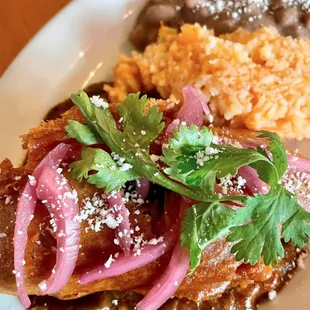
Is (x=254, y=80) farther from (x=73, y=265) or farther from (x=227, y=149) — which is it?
(x=73, y=265)

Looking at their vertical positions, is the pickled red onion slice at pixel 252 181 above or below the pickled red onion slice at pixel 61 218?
below

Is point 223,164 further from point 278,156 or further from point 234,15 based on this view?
point 234,15

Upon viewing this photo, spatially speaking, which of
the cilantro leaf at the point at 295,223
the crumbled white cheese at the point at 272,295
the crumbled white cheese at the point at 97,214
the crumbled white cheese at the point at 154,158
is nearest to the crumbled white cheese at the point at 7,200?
the crumbled white cheese at the point at 97,214

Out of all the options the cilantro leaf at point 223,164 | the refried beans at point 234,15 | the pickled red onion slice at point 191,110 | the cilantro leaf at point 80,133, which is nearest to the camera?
the cilantro leaf at point 223,164

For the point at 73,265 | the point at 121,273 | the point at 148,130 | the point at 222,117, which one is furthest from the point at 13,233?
the point at 222,117

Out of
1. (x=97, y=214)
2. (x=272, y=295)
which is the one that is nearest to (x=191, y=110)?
(x=97, y=214)

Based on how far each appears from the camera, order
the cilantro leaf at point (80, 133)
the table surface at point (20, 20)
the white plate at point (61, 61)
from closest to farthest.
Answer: the cilantro leaf at point (80, 133), the white plate at point (61, 61), the table surface at point (20, 20)

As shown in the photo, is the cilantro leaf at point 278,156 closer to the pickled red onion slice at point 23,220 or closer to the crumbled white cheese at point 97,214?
the crumbled white cheese at point 97,214
